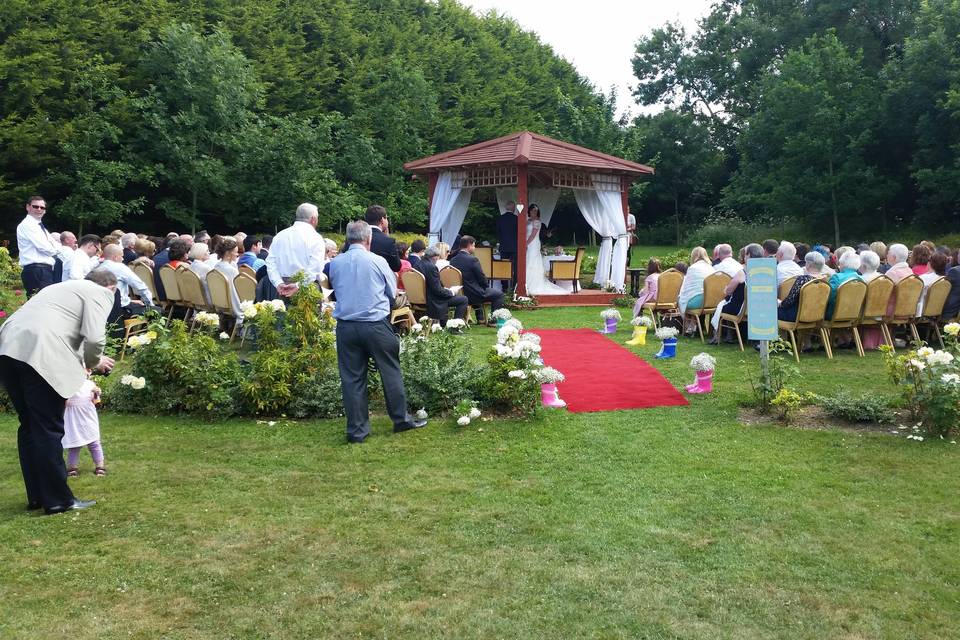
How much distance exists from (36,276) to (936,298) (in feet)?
36.9

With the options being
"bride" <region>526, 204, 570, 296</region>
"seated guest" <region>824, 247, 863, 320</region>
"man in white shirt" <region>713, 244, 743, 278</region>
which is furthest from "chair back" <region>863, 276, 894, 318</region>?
"bride" <region>526, 204, 570, 296</region>

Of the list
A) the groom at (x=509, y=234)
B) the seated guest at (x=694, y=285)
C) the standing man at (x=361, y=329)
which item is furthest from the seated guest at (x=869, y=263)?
the groom at (x=509, y=234)

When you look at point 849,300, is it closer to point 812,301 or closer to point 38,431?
point 812,301

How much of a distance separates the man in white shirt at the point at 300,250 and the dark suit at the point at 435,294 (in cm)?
348

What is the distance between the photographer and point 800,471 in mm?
4941

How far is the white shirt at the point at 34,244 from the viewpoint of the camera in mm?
9320

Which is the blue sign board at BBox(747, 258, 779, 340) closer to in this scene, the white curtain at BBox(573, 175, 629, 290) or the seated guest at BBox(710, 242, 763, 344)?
the seated guest at BBox(710, 242, 763, 344)

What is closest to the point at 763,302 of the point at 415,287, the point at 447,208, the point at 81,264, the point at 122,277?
the point at 415,287

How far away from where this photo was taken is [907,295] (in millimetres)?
9062

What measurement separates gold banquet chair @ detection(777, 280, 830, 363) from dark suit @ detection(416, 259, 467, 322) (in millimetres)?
4496

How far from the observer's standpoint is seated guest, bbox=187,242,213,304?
392 inches

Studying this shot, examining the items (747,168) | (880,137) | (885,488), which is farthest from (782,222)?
(885,488)

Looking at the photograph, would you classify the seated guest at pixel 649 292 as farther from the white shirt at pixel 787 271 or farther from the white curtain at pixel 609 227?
the white curtain at pixel 609 227

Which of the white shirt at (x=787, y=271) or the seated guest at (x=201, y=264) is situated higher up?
the seated guest at (x=201, y=264)
